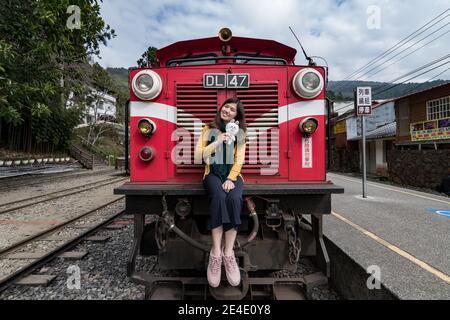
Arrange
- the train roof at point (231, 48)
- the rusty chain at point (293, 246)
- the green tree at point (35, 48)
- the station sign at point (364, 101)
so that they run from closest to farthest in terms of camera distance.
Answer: the rusty chain at point (293, 246), the train roof at point (231, 48), the station sign at point (364, 101), the green tree at point (35, 48)

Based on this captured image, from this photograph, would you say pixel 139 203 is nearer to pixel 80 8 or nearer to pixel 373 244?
pixel 373 244

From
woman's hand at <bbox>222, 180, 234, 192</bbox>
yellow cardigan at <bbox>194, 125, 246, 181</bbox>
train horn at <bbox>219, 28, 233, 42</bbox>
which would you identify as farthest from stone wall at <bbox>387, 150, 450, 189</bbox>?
woman's hand at <bbox>222, 180, 234, 192</bbox>

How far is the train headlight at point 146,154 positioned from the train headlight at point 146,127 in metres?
0.16

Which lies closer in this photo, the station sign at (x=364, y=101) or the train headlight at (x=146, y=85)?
the train headlight at (x=146, y=85)

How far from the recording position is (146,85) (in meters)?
3.00

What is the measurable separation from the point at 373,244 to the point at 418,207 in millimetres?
3914

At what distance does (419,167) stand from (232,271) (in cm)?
1671

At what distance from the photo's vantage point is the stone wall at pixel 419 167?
Answer: 14.1m

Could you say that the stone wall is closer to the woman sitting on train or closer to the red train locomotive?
the red train locomotive

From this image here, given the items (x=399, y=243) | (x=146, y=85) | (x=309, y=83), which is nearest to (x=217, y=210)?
(x=146, y=85)

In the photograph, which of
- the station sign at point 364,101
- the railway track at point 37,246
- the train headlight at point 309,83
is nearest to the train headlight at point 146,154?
the train headlight at point 309,83

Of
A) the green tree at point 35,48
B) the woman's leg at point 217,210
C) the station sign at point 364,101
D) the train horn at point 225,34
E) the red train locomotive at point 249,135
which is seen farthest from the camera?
the green tree at point 35,48

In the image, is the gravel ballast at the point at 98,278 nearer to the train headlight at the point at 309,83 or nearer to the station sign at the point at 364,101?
the train headlight at the point at 309,83

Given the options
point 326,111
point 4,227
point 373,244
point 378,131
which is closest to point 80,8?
point 4,227
